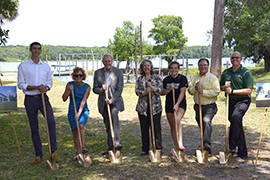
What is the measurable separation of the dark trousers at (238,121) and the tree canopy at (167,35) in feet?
161

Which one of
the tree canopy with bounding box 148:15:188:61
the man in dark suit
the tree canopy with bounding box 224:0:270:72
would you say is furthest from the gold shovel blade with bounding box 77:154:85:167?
the tree canopy with bounding box 148:15:188:61

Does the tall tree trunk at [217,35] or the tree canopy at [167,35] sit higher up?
the tree canopy at [167,35]

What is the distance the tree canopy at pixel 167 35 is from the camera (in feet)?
176

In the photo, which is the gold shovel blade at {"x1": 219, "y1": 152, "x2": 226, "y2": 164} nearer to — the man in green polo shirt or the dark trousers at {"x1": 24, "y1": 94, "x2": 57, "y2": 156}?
the man in green polo shirt

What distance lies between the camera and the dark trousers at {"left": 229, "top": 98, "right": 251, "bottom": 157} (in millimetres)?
4711

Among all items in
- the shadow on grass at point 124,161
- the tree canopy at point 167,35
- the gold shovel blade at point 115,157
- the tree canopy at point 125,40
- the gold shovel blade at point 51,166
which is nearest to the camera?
the shadow on grass at point 124,161

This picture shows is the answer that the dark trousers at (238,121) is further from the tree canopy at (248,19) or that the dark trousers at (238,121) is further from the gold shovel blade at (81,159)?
the tree canopy at (248,19)

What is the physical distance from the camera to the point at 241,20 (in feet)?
59.7

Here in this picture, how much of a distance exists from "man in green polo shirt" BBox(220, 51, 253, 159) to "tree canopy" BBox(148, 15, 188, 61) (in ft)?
161

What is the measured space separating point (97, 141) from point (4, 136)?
2.36 meters

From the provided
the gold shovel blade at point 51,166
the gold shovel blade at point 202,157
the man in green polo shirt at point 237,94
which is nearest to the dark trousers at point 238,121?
the man in green polo shirt at point 237,94

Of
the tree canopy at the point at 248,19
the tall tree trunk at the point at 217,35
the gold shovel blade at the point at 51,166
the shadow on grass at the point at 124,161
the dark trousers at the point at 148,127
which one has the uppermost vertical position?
the tree canopy at the point at 248,19

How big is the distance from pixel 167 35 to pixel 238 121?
1981 inches

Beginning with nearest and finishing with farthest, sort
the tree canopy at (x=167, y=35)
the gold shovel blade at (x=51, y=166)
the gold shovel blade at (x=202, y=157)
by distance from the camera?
1. the gold shovel blade at (x=51, y=166)
2. the gold shovel blade at (x=202, y=157)
3. the tree canopy at (x=167, y=35)
